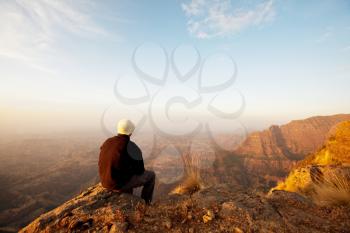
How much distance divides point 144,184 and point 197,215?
1.86m

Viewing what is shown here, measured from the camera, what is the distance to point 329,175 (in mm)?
6828

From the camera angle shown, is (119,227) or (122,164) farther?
(122,164)

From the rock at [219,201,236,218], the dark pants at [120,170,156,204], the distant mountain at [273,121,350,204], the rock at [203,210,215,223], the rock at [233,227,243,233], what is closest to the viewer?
the rock at [233,227,243,233]

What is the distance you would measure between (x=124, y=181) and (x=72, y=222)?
4.83ft

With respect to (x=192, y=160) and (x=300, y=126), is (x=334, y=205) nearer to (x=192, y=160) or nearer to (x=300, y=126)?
(x=192, y=160)

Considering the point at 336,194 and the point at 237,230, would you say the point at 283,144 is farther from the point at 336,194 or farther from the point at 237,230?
the point at 237,230

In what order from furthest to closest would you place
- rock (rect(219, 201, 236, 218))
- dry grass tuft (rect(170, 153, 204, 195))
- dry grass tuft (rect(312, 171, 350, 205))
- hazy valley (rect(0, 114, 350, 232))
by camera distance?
1. hazy valley (rect(0, 114, 350, 232))
2. dry grass tuft (rect(170, 153, 204, 195))
3. dry grass tuft (rect(312, 171, 350, 205))
4. rock (rect(219, 201, 236, 218))

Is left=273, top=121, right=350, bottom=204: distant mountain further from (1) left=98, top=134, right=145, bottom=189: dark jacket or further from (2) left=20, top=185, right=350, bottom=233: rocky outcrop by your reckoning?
(1) left=98, top=134, right=145, bottom=189: dark jacket

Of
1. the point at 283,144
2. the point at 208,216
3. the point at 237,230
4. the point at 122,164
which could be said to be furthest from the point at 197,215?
the point at 283,144

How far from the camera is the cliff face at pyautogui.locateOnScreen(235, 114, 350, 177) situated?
7525cm

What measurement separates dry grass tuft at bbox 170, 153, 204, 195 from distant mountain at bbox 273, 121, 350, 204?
Answer: 3.26m

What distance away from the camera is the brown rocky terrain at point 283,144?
74500 millimetres

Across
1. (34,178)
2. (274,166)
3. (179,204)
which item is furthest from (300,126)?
(34,178)

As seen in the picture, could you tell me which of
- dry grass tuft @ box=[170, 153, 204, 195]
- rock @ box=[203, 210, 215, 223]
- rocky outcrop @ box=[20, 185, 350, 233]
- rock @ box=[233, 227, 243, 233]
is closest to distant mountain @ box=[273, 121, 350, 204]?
rocky outcrop @ box=[20, 185, 350, 233]
